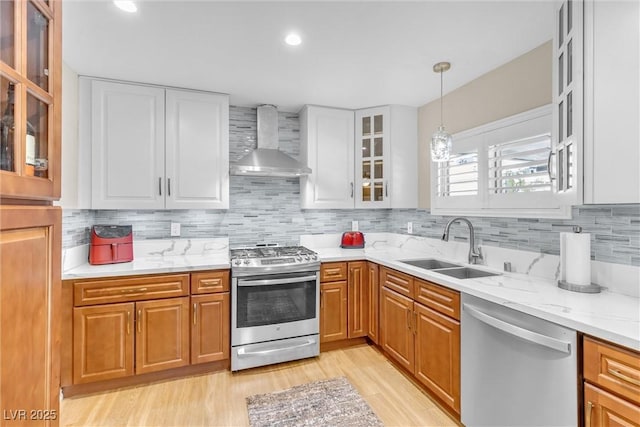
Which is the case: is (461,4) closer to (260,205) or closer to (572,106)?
(572,106)

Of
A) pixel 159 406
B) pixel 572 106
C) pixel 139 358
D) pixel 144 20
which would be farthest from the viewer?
pixel 139 358

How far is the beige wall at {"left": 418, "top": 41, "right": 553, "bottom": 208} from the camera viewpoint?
1978 millimetres

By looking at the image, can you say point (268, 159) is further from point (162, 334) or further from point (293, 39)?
point (162, 334)

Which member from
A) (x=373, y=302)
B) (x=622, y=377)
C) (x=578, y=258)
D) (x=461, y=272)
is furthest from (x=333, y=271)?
(x=622, y=377)

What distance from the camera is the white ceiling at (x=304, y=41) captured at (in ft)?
5.36

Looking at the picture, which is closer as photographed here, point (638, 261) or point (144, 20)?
point (638, 261)

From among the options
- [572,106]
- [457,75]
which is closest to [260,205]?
[457,75]

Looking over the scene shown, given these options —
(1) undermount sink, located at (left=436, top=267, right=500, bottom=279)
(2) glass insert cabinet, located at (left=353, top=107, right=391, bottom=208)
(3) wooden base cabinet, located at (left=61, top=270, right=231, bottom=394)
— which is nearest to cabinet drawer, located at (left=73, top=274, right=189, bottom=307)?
(3) wooden base cabinet, located at (left=61, top=270, right=231, bottom=394)

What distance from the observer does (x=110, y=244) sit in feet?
7.88

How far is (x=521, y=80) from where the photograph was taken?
2.10 meters

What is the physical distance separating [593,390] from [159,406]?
2.42 metres

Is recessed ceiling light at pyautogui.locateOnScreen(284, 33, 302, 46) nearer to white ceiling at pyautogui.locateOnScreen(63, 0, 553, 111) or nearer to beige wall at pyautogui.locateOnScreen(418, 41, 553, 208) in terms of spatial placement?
white ceiling at pyautogui.locateOnScreen(63, 0, 553, 111)

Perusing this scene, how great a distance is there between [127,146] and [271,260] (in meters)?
1.53

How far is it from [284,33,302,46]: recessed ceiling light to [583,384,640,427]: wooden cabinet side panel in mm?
2260
